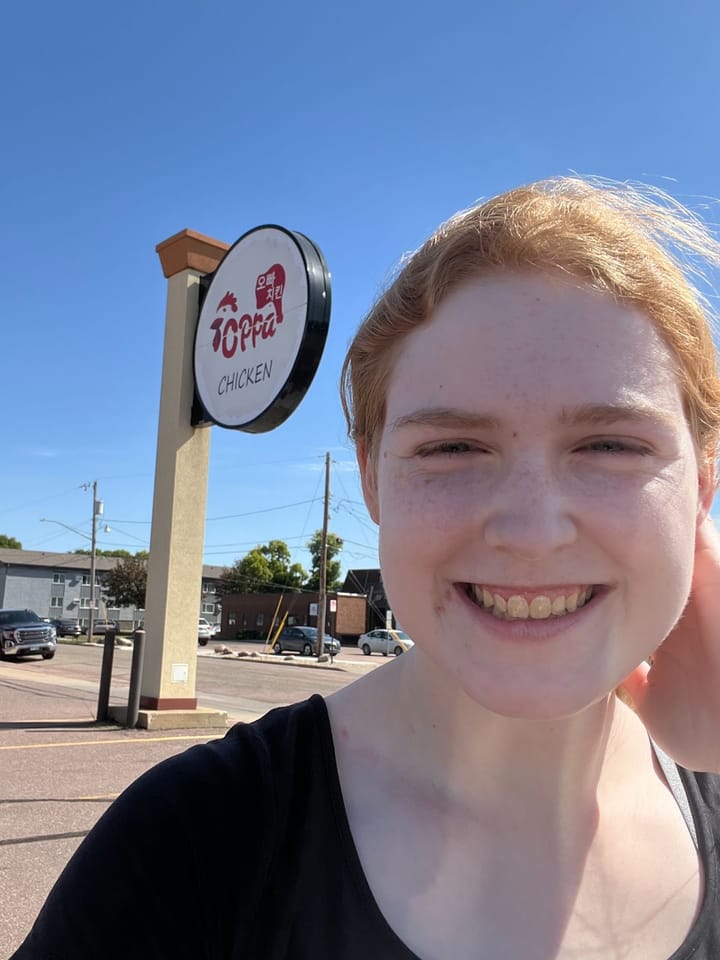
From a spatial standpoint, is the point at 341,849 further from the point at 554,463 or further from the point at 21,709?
the point at 21,709

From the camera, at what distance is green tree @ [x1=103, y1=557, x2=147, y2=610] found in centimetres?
5550

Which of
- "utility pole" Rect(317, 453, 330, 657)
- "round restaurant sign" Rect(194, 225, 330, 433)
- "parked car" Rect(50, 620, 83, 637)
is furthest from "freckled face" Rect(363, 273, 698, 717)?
"parked car" Rect(50, 620, 83, 637)

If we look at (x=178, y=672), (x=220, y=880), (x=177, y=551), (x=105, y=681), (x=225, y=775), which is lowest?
(x=105, y=681)

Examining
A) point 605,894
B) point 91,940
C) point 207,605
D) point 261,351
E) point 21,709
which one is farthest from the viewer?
point 207,605

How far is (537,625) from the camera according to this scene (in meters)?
1.00

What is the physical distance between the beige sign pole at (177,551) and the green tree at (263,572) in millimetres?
54804

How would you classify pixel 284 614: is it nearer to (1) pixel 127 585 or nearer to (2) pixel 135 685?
A: (1) pixel 127 585

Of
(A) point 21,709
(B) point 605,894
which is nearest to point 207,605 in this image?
(A) point 21,709

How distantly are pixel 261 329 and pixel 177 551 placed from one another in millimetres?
2952

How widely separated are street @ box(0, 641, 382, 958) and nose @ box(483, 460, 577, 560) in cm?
52

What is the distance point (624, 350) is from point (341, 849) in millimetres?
772

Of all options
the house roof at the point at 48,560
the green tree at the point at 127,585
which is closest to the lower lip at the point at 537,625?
the green tree at the point at 127,585

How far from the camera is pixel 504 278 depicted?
1.08m

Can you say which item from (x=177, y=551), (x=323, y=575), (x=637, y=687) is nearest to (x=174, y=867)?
(x=637, y=687)
